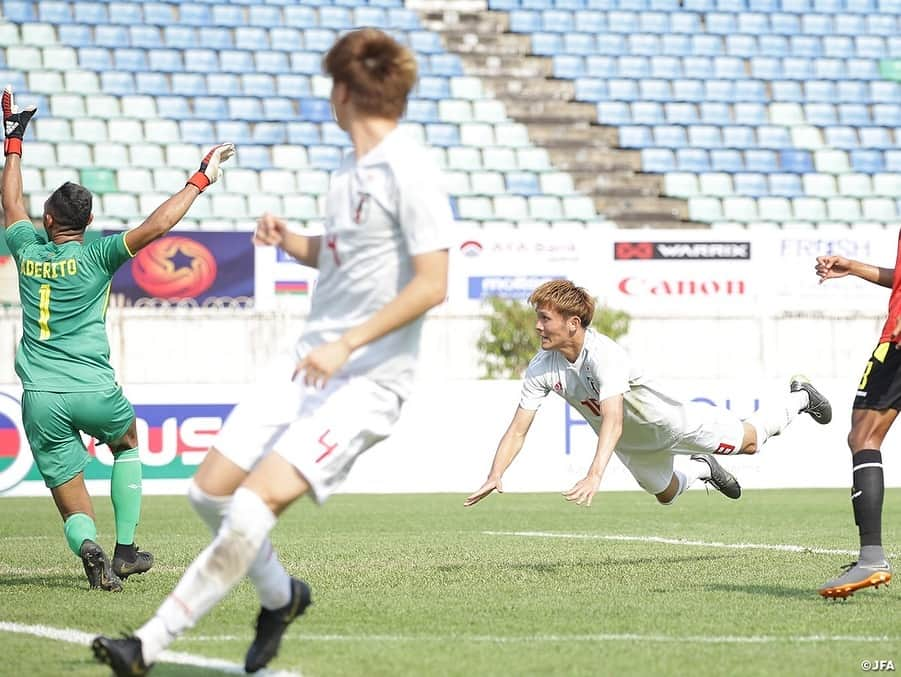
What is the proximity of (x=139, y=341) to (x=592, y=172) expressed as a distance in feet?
33.8

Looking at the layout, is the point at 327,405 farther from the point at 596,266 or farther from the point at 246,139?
the point at 246,139

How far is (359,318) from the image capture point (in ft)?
16.3

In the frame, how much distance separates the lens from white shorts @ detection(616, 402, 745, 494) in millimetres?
8984

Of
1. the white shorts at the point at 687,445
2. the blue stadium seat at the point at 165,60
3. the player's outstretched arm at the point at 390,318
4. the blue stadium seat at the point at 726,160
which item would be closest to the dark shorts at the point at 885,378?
the white shorts at the point at 687,445

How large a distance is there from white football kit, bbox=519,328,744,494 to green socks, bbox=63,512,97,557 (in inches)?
97.6

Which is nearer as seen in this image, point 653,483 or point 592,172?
point 653,483

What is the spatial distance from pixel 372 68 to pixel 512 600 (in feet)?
10.3

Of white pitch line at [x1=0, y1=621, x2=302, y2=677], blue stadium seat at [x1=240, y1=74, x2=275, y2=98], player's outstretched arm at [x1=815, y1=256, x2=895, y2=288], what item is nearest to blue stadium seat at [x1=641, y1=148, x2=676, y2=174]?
blue stadium seat at [x1=240, y1=74, x2=275, y2=98]

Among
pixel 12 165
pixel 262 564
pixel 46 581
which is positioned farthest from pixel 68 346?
pixel 262 564


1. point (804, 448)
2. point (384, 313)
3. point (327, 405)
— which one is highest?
point (384, 313)

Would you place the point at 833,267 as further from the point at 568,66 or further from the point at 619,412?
the point at 568,66

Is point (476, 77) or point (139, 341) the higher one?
point (476, 77)

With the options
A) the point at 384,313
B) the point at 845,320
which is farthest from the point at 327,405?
the point at 845,320

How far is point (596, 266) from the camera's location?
74.4ft
